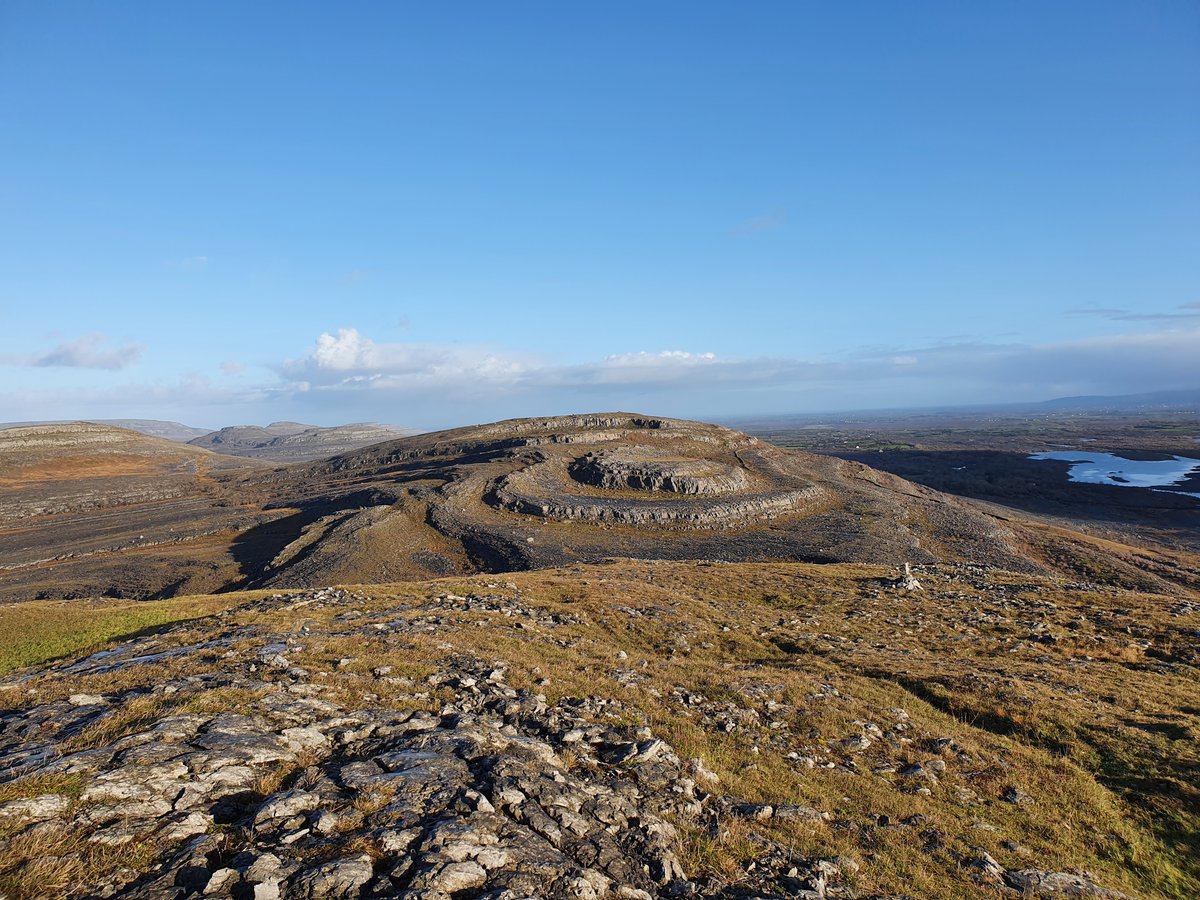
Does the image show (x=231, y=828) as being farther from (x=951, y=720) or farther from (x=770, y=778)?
(x=951, y=720)

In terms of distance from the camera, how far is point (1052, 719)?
15258 mm

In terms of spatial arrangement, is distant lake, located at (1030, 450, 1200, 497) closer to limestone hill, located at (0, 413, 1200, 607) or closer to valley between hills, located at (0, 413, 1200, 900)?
limestone hill, located at (0, 413, 1200, 607)

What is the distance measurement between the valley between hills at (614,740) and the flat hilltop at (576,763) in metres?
0.07

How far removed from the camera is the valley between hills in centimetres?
746

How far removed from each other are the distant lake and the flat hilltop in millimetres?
143186

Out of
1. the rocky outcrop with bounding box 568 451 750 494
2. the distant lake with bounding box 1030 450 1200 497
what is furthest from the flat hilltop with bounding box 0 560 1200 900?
the distant lake with bounding box 1030 450 1200 497

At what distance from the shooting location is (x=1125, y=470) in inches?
5940

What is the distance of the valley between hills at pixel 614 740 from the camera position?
746 cm

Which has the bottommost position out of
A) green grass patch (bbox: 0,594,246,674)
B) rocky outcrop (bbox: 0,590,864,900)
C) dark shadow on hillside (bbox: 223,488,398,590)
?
dark shadow on hillside (bbox: 223,488,398,590)

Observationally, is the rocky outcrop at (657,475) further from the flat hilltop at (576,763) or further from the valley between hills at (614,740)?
the flat hilltop at (576,763)

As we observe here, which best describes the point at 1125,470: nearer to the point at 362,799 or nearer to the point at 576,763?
the point at 576,763

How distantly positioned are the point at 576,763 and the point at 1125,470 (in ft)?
688

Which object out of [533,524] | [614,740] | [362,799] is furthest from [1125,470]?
[362,799]

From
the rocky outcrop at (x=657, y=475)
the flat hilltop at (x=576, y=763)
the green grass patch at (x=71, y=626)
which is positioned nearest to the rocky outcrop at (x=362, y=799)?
the flat hilltop at (x=576, y=763)
